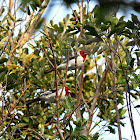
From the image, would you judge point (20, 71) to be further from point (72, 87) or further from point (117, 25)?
point (117, 25)

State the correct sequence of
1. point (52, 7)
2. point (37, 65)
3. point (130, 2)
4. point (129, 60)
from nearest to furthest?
1. point (130, 2)
2. point (52, 7)
3. point (129, 60)
4. point (37, 65)

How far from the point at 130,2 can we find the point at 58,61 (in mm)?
3607

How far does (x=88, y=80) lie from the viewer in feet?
13.3

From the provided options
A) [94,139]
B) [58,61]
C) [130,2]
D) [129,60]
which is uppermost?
[58,61]

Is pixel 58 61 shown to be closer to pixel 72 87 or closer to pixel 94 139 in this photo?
pixel 72 87

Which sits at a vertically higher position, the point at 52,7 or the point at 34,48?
the point at 34,48

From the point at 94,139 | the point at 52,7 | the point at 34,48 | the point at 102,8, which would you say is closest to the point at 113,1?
the point at 102,8

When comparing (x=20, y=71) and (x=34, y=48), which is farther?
(x=34, y=48)

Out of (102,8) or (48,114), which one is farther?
(48,114)

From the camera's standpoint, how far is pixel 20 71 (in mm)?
3689

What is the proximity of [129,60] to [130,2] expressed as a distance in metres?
1.81

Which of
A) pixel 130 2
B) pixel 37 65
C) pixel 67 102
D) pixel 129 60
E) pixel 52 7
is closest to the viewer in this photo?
pixel 130 2

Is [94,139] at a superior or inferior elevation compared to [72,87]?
inferior

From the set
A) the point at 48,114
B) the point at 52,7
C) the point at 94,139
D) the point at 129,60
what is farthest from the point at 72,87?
the point at 52,7
